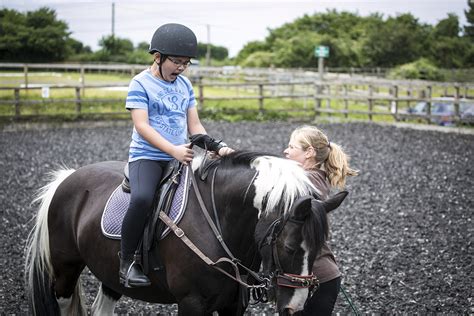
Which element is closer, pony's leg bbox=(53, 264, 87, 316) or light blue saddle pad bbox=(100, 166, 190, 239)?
light blue saddle pad bbox=(100, 166, 190, 239)

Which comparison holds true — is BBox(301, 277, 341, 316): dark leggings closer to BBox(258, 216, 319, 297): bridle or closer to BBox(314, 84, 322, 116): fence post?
BBox(258, 216, 319, 297): bridle

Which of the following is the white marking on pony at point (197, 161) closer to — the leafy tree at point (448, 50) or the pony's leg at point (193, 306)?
the pony's leg at point (193, 306)

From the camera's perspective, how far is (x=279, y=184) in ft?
9.34

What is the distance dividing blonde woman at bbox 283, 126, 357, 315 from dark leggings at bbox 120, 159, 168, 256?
91 centimetres

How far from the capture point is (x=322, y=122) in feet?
66.5

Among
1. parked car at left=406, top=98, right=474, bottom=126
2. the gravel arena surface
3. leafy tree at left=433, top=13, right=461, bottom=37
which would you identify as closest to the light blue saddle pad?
the gravel arena surface

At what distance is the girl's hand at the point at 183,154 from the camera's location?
125 inches

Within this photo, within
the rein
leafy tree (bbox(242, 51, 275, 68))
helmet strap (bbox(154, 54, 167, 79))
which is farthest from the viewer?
leafy tree (bbox(242, 51, 275, 68))

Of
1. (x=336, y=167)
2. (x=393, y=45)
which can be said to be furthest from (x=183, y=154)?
(x=393, y=45)

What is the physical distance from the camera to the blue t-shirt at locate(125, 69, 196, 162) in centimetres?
331

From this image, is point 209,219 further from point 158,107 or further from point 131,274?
point 158,107

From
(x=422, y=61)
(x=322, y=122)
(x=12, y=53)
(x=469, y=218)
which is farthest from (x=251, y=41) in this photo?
(x=469, y=218)

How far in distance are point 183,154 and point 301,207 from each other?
84 centimetres

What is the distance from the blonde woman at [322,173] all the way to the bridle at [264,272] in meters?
0.43
